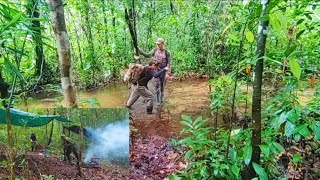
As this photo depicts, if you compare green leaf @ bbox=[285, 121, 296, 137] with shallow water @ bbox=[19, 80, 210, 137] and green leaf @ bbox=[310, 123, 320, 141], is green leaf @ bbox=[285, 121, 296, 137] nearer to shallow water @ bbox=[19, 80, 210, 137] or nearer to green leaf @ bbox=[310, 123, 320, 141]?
green leaf @ bbox=[310, 123, 320, 141]

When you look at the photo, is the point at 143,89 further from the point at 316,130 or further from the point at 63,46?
the point at 316,130

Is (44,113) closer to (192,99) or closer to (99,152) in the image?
(99,152)

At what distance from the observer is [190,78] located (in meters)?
11.2

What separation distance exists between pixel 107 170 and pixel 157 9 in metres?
9.44

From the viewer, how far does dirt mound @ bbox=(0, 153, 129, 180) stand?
285cm

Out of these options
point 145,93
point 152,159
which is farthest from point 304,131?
point 145,93

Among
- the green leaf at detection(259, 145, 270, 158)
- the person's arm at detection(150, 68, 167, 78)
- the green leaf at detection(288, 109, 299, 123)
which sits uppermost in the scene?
the green leaf at detection(288, 109, 299, 123)

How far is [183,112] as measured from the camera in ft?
22.5

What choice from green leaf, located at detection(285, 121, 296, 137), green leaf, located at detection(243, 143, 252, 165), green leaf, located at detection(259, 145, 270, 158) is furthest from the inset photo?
green leaf, located at detection(285, 121, 296, 137)

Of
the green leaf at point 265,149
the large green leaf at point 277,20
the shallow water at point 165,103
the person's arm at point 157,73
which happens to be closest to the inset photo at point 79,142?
the shallow water at point 165,103

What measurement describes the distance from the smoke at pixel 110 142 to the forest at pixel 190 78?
13 centimetres

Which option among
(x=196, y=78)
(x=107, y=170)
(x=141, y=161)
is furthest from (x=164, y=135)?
(x=196, y=78)

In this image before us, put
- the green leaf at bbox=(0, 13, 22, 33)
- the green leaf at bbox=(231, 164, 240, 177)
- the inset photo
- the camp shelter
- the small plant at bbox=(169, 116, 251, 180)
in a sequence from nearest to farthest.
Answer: the green leaf at bbox=(0, 13, 22, 33) → the green leaf at bbox=(231, 164, 240, 177) → the small plant at bbox=(169, 116, 251, 180) → the camp shelter → the inset photo

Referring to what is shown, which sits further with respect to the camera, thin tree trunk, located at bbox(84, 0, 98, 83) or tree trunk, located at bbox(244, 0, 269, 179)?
thin tree trunk, located at bbox(84, 0, 98, 83)
